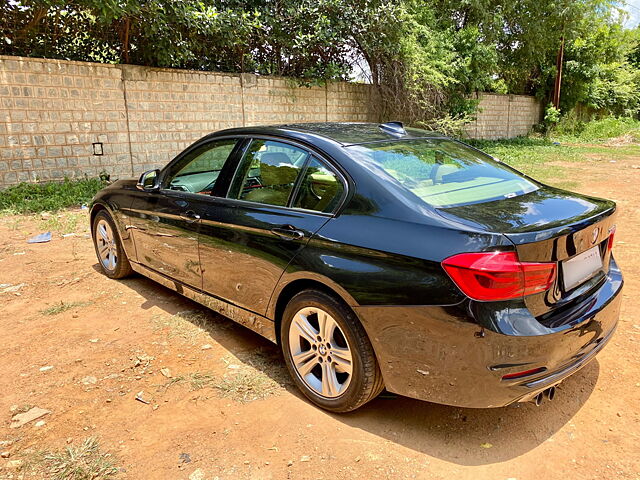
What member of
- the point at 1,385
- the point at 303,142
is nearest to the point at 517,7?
the point at 303,142

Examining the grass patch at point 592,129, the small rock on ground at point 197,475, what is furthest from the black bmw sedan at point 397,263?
the grass patch at point 592,129

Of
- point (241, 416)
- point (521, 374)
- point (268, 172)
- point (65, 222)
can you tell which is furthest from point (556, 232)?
point (65, 222)

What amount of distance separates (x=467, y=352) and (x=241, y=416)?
132cm

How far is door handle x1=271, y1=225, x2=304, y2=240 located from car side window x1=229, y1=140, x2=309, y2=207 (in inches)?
7.2

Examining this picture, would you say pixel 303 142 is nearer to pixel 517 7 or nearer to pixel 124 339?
pixel 124 339

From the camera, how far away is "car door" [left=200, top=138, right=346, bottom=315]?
2793 millimetres

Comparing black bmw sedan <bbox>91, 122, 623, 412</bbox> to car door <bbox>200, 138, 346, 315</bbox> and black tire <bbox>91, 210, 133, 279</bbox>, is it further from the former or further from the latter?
black tire <bbox>91, 210, 133, 279</bbox>

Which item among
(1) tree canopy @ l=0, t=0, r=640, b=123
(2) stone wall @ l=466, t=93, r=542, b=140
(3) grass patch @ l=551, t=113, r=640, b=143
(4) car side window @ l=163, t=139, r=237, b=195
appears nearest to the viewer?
(4) car side window @ l=163, t=139, r=237, b=195

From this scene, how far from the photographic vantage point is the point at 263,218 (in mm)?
2998

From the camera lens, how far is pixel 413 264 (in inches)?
89.0

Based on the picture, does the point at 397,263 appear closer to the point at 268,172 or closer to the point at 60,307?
the point at 268,172

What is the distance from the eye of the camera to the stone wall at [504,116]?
65.1 feet

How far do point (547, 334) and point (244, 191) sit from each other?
202 cm

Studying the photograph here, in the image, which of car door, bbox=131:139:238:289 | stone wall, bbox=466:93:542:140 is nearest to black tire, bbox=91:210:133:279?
car door, bbox=131:139:238:289
